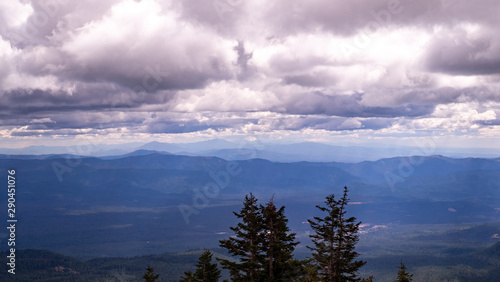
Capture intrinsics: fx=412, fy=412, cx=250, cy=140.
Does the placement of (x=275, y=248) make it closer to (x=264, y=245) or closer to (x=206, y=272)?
(x=264, y=245)

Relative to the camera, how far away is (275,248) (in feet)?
104

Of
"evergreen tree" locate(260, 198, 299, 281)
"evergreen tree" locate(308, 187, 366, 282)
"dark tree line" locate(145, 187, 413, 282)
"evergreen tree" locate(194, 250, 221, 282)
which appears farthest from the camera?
"evergreen tree" locate(194, 250, 221, 282)

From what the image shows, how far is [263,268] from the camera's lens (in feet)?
106

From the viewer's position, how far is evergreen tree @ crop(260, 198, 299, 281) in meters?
31.8

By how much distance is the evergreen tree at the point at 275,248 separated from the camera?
104 ft

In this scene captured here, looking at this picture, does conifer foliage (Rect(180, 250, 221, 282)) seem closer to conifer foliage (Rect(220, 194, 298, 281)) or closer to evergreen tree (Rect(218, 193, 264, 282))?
evergreen tree (Rect(218, 193, 264, 282))

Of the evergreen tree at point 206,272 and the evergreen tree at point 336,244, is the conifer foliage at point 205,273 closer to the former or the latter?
the evergreen tree at point 206,272

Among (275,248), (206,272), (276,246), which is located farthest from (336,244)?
(206,272)

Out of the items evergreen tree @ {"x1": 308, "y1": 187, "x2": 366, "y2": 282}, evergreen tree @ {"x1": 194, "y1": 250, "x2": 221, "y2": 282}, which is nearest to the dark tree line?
evergreen tree @ {"x1": 308, "y1": 187, "x2": 366, "y2": 282}

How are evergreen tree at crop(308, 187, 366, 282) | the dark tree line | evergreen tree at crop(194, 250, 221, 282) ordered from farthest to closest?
evergreen tree at crop(194, 250, 221, 282)
evergreen tree at crop(308, 187, 366, 282)
the dark tree line

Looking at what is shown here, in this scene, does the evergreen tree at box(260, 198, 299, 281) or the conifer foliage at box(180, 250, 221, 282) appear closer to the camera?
the evergreen tree at box(260, 198, 299, 281)

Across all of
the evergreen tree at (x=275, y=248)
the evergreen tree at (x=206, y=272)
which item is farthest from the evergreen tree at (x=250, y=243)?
the evergreen tree at (x=206, y=272)

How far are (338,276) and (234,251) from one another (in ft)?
29.7

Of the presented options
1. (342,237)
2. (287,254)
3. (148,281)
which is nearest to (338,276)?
(342,237)
